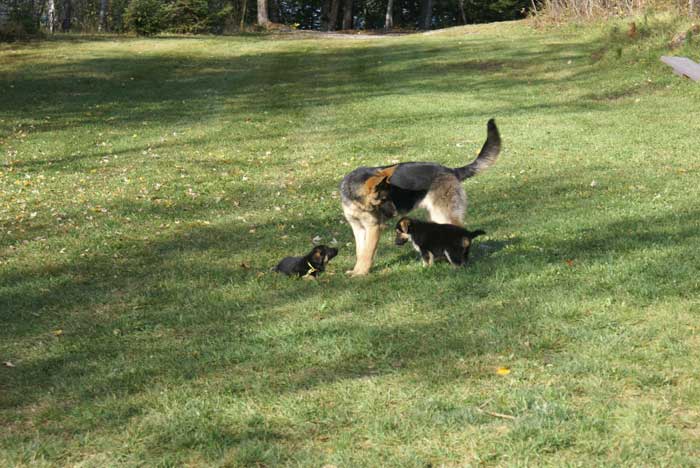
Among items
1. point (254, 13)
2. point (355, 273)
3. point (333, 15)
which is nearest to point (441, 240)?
point (355, 273)

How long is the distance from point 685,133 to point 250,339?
36.7ft

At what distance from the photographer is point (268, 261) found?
29.0ft

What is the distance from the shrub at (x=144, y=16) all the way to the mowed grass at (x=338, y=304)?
1898cm

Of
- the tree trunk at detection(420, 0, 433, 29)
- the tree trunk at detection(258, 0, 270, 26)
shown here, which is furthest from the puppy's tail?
the tree trunk at detection(420, 0, 433, 29)

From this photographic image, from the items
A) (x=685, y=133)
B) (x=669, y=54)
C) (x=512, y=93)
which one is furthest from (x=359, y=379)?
(x=669, y=54)

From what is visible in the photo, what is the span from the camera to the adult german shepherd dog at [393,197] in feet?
26.0

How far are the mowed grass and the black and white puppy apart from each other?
169 millimetres

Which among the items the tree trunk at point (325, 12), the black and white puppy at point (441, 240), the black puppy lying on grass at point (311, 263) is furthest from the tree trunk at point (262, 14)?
the black and white puppy at point (441, 240)

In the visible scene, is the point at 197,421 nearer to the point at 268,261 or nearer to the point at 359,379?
the point at 359,379

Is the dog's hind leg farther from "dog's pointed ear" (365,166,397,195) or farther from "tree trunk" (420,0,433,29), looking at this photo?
"tree trunk" (420,0,433,29)

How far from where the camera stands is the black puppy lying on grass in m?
8.01

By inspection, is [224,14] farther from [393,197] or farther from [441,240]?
[441,240]

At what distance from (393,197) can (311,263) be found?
1.02 m

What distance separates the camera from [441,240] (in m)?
7.77
